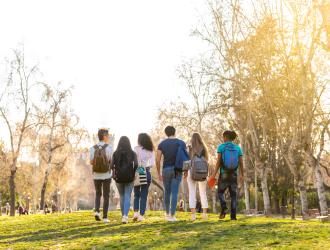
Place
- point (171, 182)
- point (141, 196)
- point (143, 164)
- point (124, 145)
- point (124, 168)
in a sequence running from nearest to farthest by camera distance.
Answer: point (171, 182), point (124, 168), point (124, 145), point (143, 164), point (141, 196)

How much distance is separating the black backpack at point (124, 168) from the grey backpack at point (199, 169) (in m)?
1.41

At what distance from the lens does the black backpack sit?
12.6 metres

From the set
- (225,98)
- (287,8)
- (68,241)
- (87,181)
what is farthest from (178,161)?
(87,181)

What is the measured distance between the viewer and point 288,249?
716cm

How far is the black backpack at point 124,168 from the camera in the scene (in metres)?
12.6

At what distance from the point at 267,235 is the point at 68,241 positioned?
3486mm

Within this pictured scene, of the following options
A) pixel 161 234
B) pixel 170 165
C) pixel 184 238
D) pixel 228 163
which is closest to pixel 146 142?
pixel 170 165

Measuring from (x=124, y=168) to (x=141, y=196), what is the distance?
3.14 ft

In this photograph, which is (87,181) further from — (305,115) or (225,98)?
(305,115)

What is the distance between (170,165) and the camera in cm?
1239

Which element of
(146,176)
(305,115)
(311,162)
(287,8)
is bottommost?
(146,176)

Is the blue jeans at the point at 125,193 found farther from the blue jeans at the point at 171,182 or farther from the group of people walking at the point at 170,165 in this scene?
the blue jeans at the point at 171,182

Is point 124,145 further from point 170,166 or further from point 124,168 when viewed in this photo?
point 170,166

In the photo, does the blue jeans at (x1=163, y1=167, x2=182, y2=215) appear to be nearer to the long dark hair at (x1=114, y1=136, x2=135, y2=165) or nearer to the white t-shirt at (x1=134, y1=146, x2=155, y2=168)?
the white t-shirt at (x1=134, y1=146, x2=155, y2=168)
